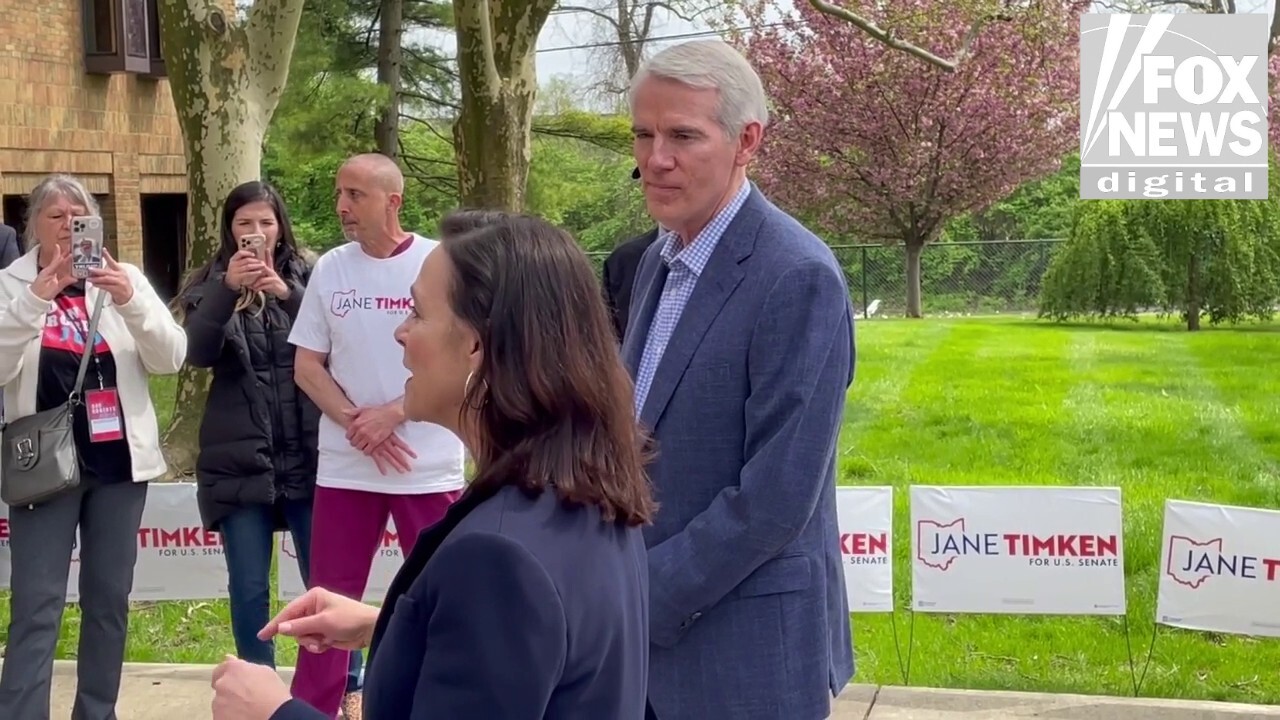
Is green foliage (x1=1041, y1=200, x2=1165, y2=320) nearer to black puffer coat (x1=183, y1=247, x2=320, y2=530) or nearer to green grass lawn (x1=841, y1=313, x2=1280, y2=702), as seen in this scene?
green grass lawn (x1=841, y1=313, x2=1280, y2=702)

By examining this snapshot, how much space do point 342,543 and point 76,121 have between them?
14.0 meters

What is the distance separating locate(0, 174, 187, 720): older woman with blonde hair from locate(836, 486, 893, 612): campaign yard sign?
8.61 feet

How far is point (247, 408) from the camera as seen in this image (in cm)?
473

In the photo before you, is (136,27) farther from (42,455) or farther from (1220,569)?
(1220,569)

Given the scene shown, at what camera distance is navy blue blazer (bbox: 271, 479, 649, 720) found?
1514mm

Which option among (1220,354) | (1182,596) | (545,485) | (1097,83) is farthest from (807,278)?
(1097,83)

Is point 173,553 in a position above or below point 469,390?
below

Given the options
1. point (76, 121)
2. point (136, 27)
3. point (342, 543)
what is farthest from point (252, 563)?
point (136, 27)

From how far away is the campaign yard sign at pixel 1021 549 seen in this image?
540 centimetres

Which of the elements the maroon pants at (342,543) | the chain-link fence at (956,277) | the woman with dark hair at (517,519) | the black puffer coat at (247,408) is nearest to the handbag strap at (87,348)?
the black puffer coat at (247,408)

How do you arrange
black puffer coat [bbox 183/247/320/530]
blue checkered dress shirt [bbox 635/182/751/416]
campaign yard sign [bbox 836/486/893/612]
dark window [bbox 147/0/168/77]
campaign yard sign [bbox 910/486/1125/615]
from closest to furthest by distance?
blue checkered dress shirt [bbox 635/182/751/416], black puffer coat [bbox 183/247/320/530], campaign yard sign [bbox 910/486/1125/615], campaign yard sign [bbox 836/486/893/612], dark window [bbox 147/0/168/77]

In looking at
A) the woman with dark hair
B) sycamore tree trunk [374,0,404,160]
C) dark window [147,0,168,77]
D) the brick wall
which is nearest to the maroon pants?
the woman with dark hair

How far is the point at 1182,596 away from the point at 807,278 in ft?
11.6

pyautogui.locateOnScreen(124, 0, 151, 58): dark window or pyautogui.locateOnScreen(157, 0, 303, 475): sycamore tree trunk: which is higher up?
pyautogui.locateOnScreen(124, 0, 151, 58): dark window
